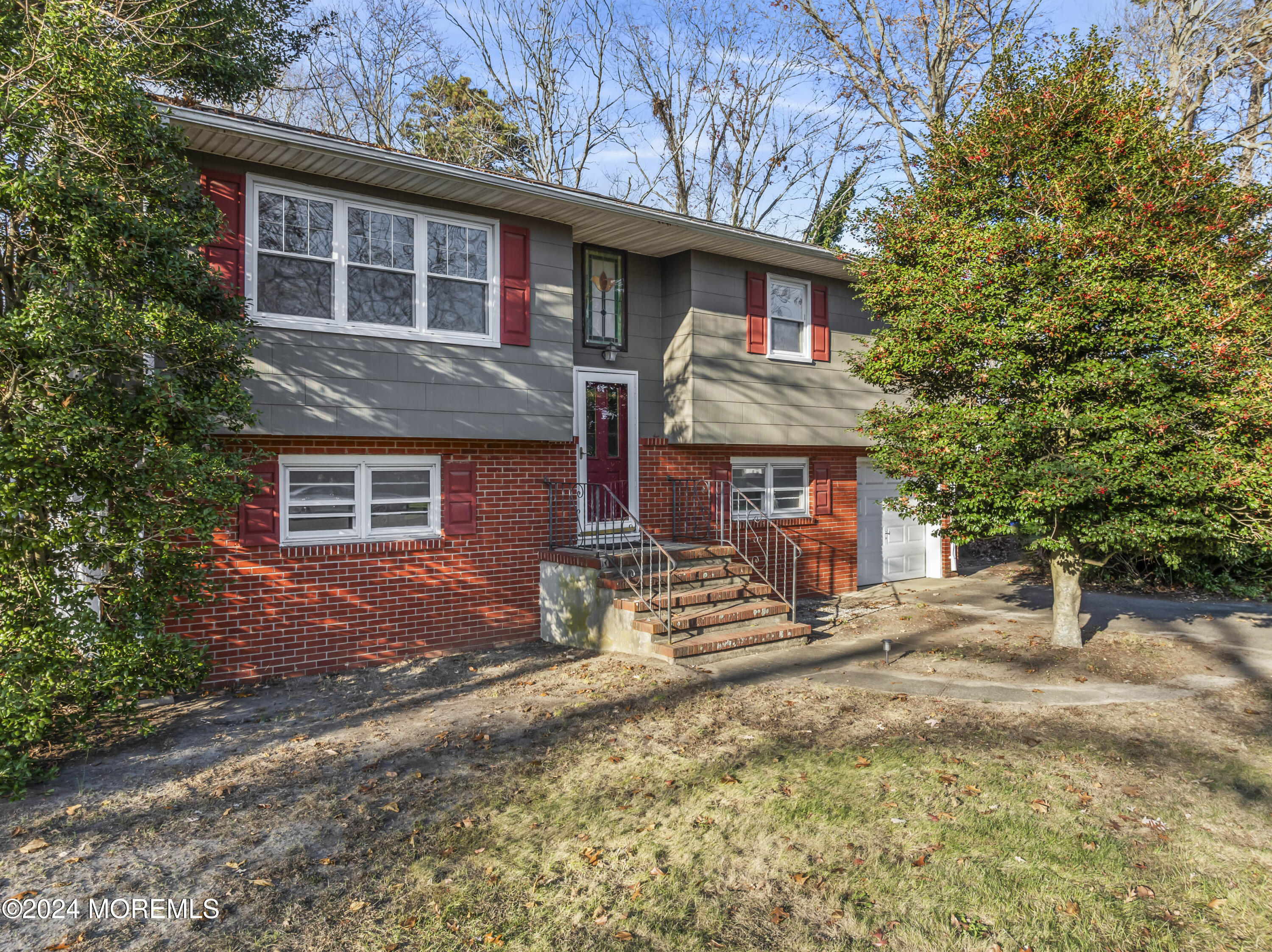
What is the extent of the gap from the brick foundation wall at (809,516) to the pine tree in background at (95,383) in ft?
20.0

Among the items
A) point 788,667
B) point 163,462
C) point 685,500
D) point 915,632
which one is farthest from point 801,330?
point 163,462

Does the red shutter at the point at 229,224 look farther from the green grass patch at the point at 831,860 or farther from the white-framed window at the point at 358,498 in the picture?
the green grass patch at the point at 831,860

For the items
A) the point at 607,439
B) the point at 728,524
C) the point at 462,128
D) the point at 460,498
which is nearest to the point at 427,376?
the point at 460,498

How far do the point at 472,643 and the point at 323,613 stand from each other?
1828 mm

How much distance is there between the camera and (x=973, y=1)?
16.3m

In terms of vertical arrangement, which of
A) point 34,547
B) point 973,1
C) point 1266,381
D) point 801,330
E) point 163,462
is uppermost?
point 973,1

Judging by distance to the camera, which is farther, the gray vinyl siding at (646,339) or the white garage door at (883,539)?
the white garage door at (883,539)

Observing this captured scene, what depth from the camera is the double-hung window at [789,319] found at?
12031 millimetres

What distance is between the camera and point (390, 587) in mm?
8844

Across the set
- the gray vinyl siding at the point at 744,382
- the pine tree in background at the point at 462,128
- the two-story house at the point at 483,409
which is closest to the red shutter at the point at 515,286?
the two-story house at the point at 483,409

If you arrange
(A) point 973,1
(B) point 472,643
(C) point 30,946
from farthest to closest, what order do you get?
1. (A) point 973,1
2. (B) point 472,643
3. (C) point 30,946

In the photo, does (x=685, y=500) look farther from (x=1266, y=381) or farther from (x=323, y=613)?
(x=1266, y=381)

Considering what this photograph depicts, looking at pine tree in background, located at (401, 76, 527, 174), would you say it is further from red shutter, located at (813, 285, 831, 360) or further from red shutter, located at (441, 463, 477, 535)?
red shutter, located at (441, 463, 477, 535)

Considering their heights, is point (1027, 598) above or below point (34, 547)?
below
